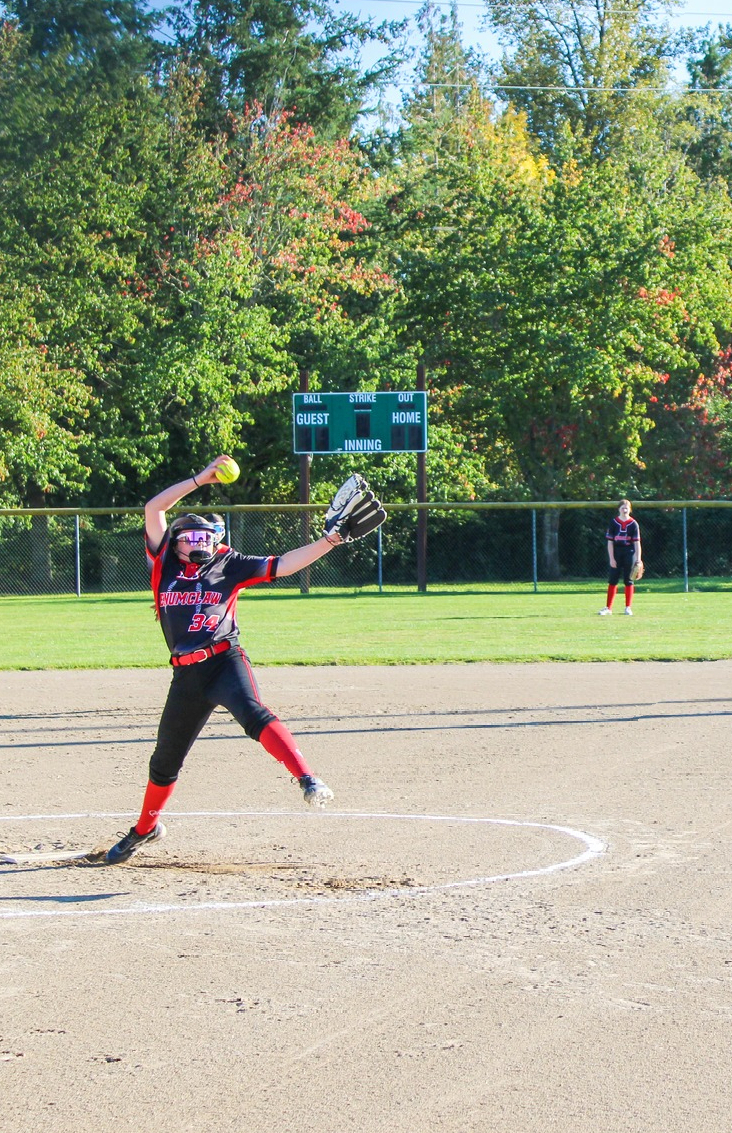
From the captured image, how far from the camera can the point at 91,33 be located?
134 feet

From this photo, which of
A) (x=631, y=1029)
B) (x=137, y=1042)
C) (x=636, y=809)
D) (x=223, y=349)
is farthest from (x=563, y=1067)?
(x=223, y=349)

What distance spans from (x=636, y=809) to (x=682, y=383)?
3845cm

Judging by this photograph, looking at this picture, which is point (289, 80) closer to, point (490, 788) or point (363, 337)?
point (363, 337)

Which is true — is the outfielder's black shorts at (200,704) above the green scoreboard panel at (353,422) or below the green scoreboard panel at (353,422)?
below

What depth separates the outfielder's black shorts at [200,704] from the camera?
22.8 ft

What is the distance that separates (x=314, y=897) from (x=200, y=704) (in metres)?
1.27

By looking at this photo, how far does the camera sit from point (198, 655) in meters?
6.94

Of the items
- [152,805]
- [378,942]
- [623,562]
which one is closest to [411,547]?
[623,562]

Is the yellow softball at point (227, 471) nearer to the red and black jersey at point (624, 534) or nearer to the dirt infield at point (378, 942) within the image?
the dirt infield at point (378, 942)

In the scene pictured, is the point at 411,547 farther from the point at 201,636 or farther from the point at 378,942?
the point at 378,942

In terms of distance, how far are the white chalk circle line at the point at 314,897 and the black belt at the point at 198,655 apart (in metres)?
1.25

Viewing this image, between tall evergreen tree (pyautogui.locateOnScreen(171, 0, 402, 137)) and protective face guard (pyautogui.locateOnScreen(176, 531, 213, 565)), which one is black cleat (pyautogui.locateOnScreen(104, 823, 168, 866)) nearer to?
protective face guard (pyautogui.locateOnScreen(176, 531, 213, 565))

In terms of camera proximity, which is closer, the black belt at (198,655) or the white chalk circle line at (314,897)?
the white chalk circle line at (314,897)

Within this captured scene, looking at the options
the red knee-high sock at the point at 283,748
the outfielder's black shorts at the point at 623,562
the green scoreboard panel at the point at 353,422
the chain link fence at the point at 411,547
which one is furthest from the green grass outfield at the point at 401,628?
the red knee-high sock at the point at 283,748
